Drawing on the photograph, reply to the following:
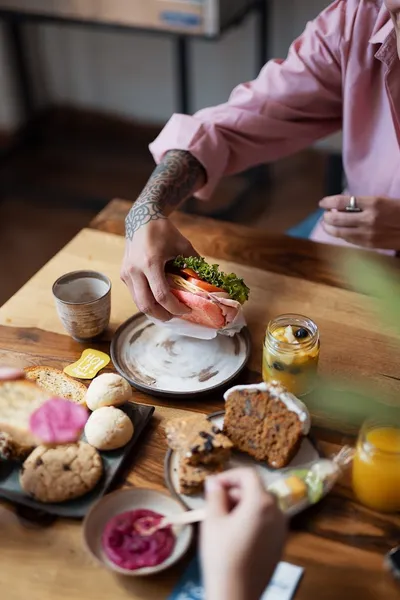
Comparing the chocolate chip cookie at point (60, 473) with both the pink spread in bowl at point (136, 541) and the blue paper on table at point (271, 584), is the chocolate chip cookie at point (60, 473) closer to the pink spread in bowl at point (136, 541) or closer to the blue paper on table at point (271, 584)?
the pink spread in bowl at point (136, 541)

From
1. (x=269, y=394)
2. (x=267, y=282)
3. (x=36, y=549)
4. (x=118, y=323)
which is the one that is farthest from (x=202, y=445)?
(x=267, y=282)

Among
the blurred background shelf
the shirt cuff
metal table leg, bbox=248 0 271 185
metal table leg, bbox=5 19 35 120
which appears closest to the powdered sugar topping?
the shirt cuff

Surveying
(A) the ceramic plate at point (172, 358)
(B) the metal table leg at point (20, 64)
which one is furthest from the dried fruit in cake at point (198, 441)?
(B) the metal table leg at point (20, 64)

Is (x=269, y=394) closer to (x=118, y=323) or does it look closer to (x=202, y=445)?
(x=202, y=445)

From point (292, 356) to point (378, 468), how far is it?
0.24 m

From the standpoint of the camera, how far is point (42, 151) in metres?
3.73

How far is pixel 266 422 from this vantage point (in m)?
1.03

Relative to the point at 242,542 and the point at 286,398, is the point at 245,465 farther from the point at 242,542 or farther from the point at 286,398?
the point at 242,542

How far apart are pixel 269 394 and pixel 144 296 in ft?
1.08

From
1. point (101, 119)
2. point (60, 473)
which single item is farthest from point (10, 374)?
point (101, 119)

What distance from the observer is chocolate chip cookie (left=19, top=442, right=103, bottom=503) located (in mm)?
970

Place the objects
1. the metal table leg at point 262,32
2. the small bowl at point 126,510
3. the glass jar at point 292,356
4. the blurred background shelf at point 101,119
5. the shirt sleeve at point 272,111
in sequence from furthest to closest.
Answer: the blurred background shelf at point 101,119 < the metal table leg at point 262,32 < the shirt sleeve at point 272,111 < the glass jar at point 292,356 < the small bowl at point 126,510

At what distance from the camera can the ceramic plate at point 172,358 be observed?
3.86 ft

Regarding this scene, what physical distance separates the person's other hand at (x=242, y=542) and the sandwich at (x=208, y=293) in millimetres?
416
